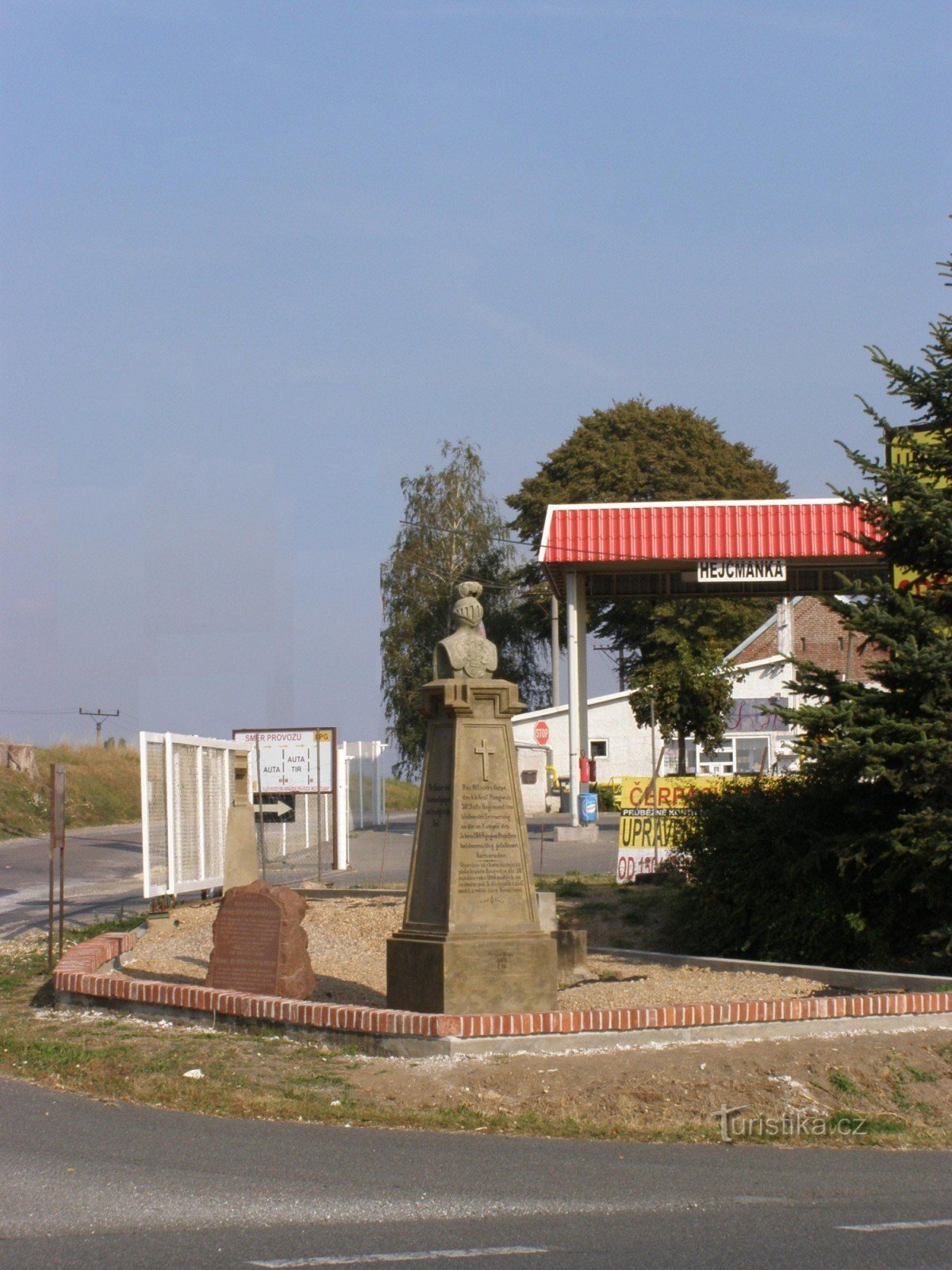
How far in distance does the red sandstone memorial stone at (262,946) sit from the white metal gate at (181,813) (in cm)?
516

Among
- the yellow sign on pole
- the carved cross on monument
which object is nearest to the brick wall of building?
the yellow sign on pole

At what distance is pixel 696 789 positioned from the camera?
15734 mm

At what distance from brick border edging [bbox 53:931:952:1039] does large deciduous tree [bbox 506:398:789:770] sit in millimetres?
38069

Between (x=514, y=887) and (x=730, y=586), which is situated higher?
(x=730, y=586)

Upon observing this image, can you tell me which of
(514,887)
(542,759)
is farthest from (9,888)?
(542,759)

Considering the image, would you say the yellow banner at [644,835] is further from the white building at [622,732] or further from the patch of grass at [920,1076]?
the white building at [622,732]

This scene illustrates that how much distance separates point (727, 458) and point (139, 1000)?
149ft

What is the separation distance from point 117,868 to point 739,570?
14.3 m

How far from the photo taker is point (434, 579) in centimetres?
5869

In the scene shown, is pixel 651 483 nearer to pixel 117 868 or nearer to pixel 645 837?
pixel 117 868

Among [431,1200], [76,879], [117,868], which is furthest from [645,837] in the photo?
[117,868]

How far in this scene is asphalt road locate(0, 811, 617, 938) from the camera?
20.7m

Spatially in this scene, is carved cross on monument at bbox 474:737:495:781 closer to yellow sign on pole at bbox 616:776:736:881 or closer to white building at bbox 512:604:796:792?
yellow sign on pole at bbox 616:776:736:881

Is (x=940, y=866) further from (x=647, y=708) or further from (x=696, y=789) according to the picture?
(x=647, y=708)
